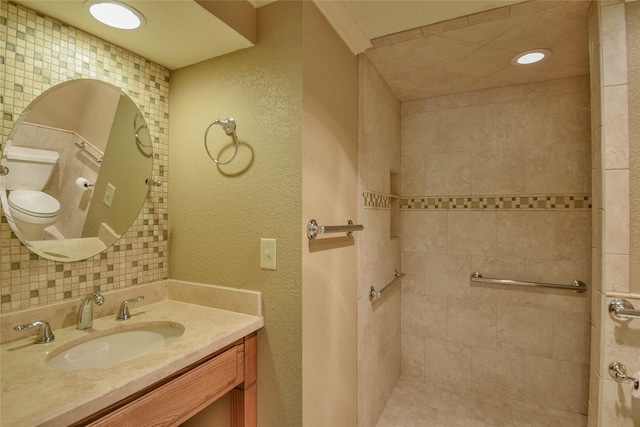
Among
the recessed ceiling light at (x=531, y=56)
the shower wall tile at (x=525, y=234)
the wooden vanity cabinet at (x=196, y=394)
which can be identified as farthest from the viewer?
the shower wall tile at (x=525, y=234)

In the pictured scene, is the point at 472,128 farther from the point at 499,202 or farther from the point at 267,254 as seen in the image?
the point at 267,254

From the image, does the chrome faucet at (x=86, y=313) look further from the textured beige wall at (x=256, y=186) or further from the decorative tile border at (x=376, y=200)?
the decorative tile border at (x=376, y=200)

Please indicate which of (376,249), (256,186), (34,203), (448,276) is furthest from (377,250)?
(34,203)

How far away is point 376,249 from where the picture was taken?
6.35 feet

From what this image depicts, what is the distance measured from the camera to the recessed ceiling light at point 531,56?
5.54ft

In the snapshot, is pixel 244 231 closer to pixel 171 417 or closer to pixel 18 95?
pixel 171 417

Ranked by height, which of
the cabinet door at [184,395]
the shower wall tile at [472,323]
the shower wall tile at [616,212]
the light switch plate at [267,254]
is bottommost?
the shower wall tile at [472,323]

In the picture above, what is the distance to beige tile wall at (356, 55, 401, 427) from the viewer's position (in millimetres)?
1720

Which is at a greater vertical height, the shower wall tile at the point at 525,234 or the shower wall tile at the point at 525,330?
the shower wall tile at the point at 525,234

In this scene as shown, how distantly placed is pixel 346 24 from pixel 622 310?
1.66 m

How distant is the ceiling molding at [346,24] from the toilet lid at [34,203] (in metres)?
1.26

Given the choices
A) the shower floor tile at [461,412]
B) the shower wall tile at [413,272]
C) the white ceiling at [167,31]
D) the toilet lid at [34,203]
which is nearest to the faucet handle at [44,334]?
the toilet lid at [34,203]

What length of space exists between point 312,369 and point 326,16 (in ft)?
4.95

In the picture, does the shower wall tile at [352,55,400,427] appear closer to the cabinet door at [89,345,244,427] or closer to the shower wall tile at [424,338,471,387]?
the shower wall tile at [424,338,471,387]
